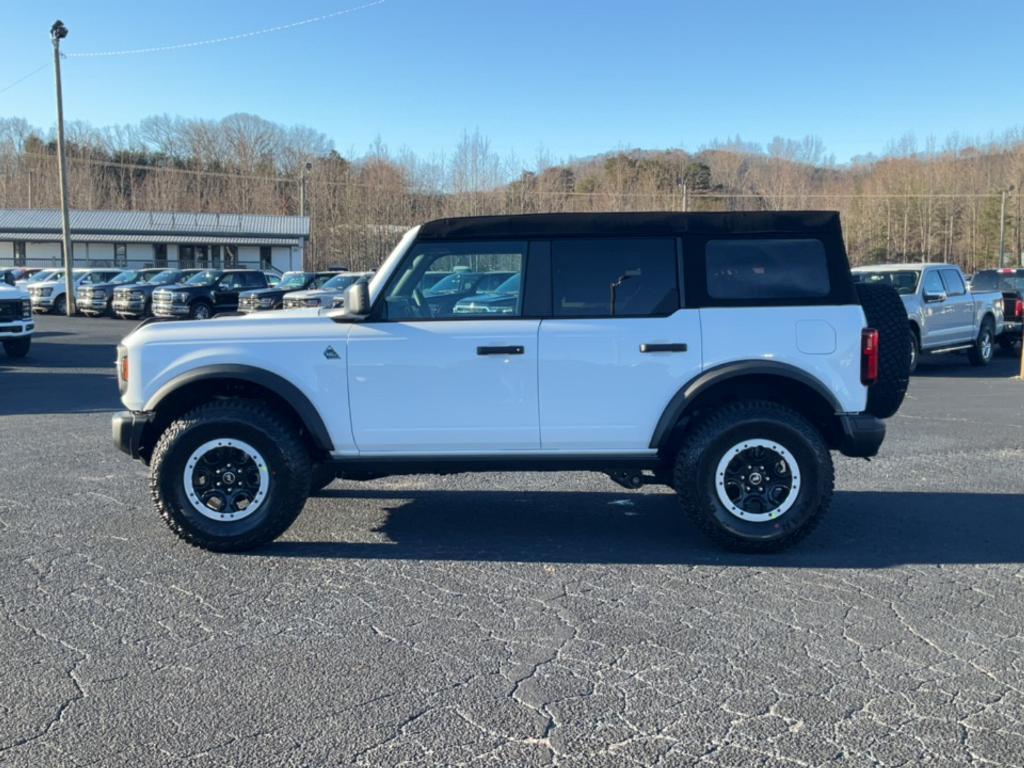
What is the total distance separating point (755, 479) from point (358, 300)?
2.61m

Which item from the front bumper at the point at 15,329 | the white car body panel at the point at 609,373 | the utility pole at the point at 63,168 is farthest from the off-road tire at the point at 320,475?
the utility pole at the point at 63,168

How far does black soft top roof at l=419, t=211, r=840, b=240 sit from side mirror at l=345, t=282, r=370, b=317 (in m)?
0.54

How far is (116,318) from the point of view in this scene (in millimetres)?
34250

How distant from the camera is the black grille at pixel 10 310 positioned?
60.6 feet

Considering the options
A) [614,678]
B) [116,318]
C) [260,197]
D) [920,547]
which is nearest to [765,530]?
[920,547]

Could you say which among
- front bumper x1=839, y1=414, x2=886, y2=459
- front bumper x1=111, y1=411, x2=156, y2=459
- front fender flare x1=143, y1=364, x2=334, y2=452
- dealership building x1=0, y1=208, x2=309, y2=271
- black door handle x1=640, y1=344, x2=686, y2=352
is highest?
dealership building x1=0, y1=208, x2=309, y2=271

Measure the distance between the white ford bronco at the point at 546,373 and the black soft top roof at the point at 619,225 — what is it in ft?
0.04

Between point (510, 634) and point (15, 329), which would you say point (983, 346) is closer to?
point (510, 634)

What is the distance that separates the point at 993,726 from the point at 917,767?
20.0 inches

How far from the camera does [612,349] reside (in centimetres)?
582

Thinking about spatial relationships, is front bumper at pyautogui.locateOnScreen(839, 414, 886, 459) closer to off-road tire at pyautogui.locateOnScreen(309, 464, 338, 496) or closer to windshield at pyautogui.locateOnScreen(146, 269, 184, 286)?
off-road tire at pyautogui.locateOnScreen(309, 464, 338, 496)

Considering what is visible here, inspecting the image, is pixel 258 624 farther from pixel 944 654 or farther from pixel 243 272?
pixel 243 272

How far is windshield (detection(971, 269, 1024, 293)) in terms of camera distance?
22703 mm

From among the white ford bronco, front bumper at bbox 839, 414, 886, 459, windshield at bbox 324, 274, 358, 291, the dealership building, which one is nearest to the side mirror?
the white ford bronco
